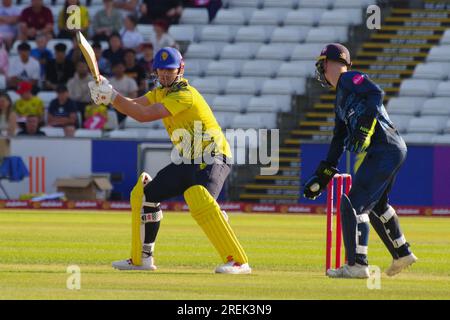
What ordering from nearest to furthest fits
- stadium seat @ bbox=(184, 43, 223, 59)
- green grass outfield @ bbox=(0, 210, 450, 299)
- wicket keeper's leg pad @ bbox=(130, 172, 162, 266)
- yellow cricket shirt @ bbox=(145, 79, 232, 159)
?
green grass outfield @ bbox=(0, 210, 450, 299) → yellow cricket shirt @ bbox=(145, 79, 232, 159) → wicket keeper's leg pad @ bbox=(130, 172, 162, 266) → stadium seat @ bbox=(184, 43, 223, 59)

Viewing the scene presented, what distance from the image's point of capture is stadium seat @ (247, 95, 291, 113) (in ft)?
88.9

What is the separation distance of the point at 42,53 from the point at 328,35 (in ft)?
20.4

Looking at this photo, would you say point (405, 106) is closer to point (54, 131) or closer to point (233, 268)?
point (54, 131)

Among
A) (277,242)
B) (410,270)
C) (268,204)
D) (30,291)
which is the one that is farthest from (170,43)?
(30,291)

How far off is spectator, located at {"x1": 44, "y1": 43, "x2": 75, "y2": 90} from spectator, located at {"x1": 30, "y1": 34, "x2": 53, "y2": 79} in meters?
0.18

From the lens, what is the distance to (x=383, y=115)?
11.9 m

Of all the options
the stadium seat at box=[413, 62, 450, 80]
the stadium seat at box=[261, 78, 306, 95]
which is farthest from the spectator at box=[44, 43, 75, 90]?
the stadium seat at box=[413, 62, 450, 80]

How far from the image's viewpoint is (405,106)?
1051 inches

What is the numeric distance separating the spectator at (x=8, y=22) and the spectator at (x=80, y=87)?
314 cm

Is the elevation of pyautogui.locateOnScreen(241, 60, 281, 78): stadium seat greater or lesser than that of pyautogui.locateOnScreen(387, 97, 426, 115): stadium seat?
greater

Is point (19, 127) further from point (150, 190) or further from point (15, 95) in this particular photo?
point (150, 190)

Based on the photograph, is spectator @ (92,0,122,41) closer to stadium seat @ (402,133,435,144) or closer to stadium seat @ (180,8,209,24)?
stadium seat @ (180,8,209,24)

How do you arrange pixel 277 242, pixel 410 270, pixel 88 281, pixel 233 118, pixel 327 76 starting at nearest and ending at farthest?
1. pixel 88 281
2. pixel 327 76
3. pixel 410 270
4. pixel 277 242
5. pixel 233 118

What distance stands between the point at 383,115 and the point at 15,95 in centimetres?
1756
